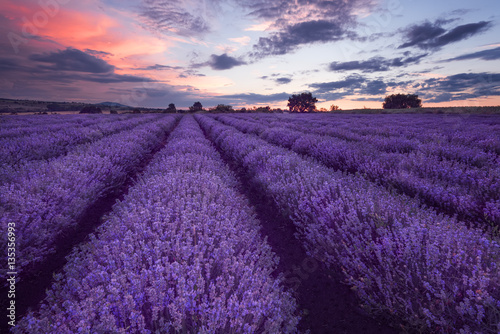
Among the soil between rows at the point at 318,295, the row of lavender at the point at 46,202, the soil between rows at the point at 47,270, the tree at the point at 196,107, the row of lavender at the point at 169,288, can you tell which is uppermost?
the row of lavender at the point at 169,288

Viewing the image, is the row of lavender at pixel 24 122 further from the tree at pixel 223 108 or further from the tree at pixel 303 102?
the tree at pixel 303 102

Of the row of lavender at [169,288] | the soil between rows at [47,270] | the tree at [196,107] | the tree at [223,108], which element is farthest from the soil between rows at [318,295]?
the tree at [196,107]

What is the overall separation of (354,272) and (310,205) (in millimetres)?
850

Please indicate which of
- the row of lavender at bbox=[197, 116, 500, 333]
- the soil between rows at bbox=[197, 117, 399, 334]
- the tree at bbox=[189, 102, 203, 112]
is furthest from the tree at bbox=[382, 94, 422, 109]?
the row of lavender at bbox=[197, 116, 500, 333]

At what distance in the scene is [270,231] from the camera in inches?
124

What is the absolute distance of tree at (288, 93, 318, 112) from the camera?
60812 mm

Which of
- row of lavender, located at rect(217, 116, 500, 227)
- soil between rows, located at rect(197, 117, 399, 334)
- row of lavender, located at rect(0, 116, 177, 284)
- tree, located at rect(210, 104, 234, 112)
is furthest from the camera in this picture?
tree, located at rect(210, 104, 234, 112)

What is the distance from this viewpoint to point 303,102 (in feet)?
201

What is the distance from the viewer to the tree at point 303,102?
60812mm

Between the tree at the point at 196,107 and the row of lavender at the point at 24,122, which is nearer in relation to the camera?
the row of lavender at the point at 24,122

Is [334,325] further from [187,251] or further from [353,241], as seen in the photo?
[187,251]

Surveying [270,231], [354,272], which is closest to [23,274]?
[270,231]

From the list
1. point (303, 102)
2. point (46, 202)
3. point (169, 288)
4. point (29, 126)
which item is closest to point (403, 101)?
point (303, 102)

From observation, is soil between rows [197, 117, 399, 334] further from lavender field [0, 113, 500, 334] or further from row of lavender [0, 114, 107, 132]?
row of lavender [0, 114, 107, 132]
